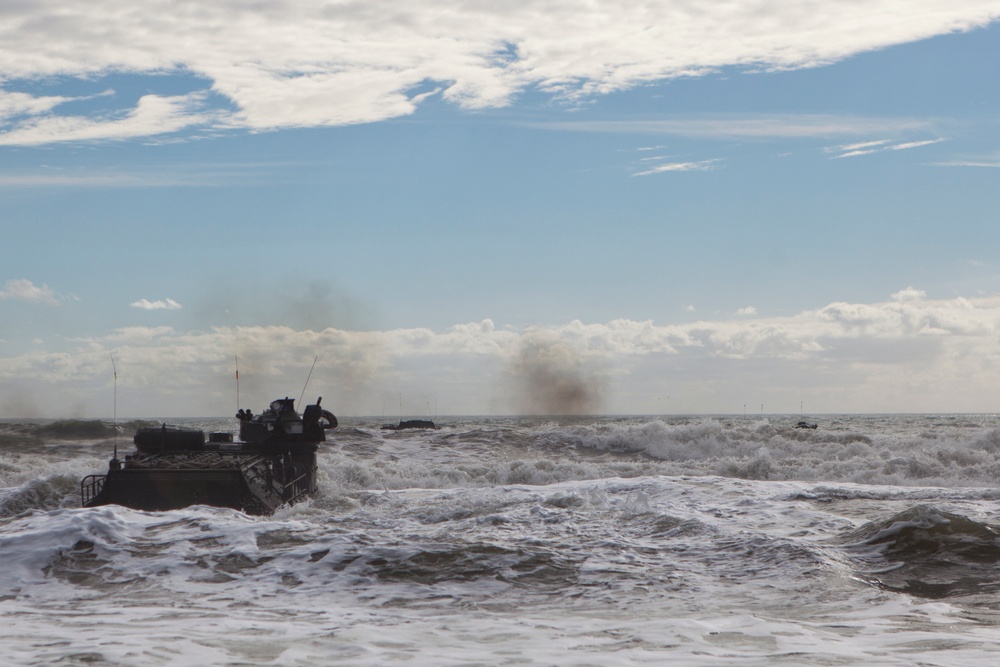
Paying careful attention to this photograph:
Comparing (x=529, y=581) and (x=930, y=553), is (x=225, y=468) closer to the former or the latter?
(x=529, y=581)

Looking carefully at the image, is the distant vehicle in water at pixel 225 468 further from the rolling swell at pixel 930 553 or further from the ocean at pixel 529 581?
the rolling swell at pixel 930 553

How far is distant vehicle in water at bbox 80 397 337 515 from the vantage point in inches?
792

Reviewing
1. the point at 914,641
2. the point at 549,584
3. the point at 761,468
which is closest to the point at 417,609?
the point at 549,584

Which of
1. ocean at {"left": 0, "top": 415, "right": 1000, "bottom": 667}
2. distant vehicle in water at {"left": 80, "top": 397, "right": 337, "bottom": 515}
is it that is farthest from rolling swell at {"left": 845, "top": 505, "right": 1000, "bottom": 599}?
distant vehicle in water at {"left": 80, "top": 397, "right": 337, "bottom": 515}

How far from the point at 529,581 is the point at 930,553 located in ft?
18.9

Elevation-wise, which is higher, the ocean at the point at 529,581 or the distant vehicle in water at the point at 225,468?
the distant vehicle in water at the point at 225,468

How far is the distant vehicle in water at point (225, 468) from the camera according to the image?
20125 mm

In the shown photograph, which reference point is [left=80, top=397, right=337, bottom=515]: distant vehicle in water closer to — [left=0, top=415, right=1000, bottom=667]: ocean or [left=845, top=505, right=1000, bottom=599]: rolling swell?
[left=0, top=415, right=1000, bottom=667]: ocean

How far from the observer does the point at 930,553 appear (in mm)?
13914

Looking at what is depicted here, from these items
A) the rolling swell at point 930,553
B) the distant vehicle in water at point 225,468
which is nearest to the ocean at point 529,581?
the rolling swell at point 930,553

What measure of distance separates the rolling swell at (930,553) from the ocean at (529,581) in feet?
0.15

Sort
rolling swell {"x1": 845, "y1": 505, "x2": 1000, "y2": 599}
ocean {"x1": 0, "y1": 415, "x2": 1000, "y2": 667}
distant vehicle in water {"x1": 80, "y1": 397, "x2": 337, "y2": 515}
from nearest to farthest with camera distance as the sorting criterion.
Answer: ocean {"x1": 0, "y1": 415, "x2": 1000, "y2": 667} < rolling swell {"x1": 845, "y1": 505, "x2": 1000, "y2": 599} < distant vehicle in water {"x1": 80, "y1": 397, "x2": 337, "y2": 515}

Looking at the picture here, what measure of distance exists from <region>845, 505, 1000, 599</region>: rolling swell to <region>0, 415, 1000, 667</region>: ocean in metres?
0.05

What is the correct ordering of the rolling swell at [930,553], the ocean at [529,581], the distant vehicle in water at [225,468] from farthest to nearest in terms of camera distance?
the distant vehicle in water at [225,468], the rolling swell at [930,553], the ocean at [529,581]
